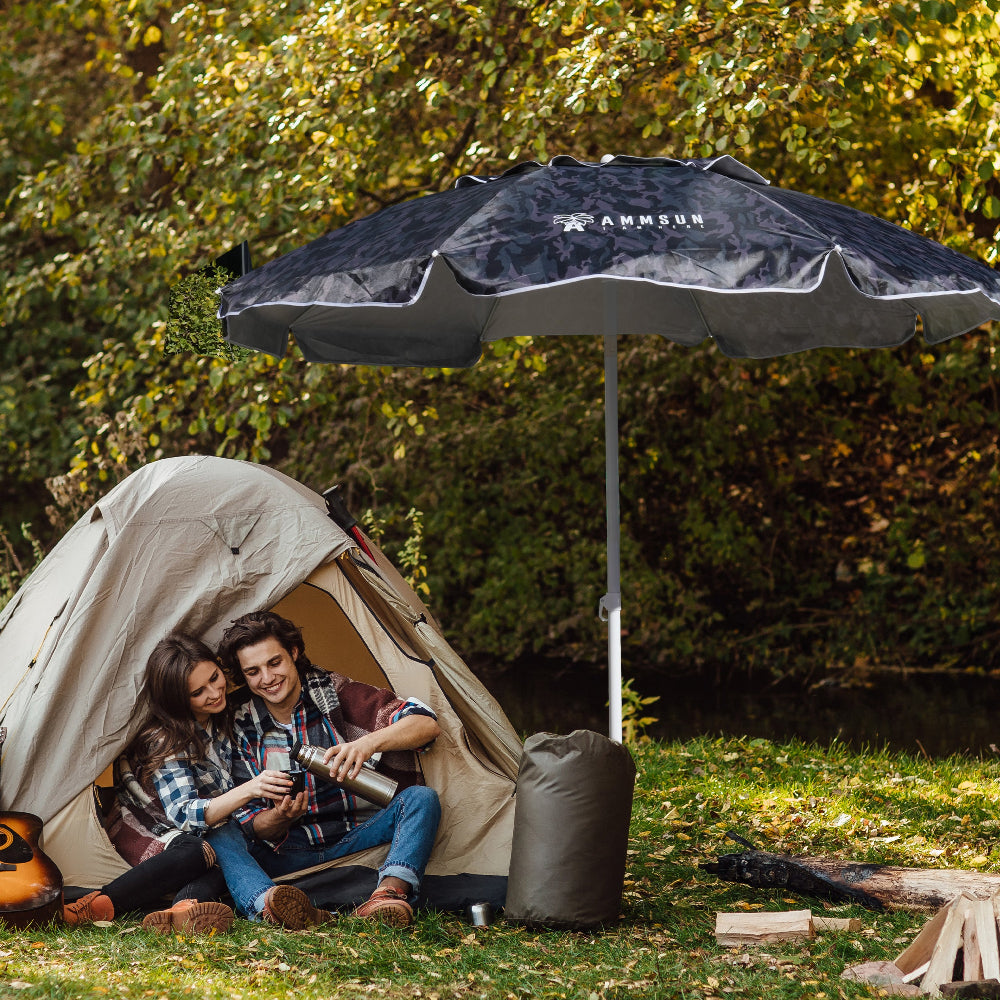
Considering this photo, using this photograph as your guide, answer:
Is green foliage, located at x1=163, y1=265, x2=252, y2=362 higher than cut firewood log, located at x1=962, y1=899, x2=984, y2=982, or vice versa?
green foliage, located at x1=163, y1=265, x2=252, y2=362

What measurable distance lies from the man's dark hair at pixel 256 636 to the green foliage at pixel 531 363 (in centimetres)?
241

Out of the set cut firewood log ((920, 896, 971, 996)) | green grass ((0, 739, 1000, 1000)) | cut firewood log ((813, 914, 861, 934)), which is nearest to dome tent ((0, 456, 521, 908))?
green grass ((0, 739, 1000, 1000))

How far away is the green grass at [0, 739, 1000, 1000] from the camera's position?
10.4 ft

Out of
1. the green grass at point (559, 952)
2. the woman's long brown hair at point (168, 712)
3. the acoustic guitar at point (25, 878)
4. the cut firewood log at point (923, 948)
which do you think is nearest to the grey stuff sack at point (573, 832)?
the green grass at point (559, 952)

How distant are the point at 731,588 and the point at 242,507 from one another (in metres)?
6.23

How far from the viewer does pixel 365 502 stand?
32.2ft

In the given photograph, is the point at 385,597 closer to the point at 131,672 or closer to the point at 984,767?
the point at 131,672

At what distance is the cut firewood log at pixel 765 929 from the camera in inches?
141

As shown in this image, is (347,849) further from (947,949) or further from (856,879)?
(947,949)

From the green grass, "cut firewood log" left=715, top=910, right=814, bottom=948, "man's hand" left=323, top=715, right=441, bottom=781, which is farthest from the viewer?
"man's hand" left=323, top=715, right=441, bottom=781

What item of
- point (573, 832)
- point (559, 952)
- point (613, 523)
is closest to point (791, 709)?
point (613, 523)

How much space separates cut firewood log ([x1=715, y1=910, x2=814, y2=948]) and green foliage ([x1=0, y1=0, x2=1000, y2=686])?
3331mm

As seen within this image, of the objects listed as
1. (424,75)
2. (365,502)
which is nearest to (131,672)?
(424,75)

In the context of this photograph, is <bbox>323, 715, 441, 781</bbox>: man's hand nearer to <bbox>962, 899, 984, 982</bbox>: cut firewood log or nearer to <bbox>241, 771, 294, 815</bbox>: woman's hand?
<bbox>241, 771, 294, 815</bbox>: woman's hand
